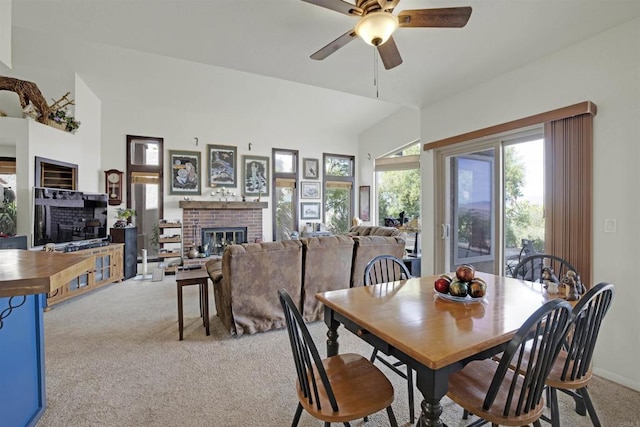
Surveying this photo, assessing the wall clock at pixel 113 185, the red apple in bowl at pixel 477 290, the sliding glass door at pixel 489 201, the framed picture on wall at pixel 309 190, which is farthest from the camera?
the framed picture on wall at pixel 309 190

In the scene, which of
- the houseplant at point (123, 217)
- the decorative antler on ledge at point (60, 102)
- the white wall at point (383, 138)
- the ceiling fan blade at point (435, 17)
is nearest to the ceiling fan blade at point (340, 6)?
the ceiling fan blade at point (435, 17)

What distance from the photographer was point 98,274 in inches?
169

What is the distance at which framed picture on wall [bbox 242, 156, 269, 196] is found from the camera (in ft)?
22.1

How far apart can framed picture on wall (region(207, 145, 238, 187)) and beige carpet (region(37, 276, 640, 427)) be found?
12.1ft

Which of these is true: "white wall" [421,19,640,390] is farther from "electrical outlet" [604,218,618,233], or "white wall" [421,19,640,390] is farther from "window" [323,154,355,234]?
"window" [323,154,355,234]

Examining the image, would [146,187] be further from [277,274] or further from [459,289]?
[459,289]

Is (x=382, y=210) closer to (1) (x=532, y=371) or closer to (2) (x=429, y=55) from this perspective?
(2) (x=429, y=55)

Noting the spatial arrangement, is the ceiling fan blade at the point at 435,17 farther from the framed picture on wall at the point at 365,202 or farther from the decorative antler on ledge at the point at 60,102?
the framed picture on wall at the point at 365,202

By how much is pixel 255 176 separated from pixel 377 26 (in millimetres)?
5401

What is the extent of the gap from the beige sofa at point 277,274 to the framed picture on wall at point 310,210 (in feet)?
13.7

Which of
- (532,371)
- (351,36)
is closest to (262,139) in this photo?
(351,36)

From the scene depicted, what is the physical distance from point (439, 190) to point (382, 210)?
12.3 feet

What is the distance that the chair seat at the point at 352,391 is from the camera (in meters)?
1.17

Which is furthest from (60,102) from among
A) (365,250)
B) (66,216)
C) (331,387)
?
(331,387)
